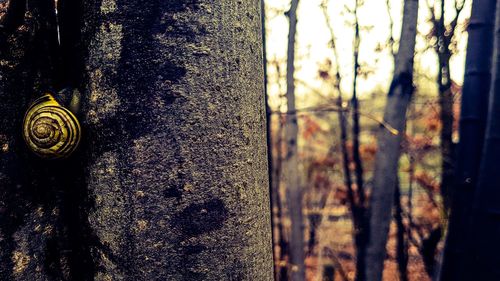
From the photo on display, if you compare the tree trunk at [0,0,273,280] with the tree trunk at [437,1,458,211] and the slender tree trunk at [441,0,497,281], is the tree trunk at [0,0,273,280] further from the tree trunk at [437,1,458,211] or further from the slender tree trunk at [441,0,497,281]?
the tree trunk at [437,1,458,211]

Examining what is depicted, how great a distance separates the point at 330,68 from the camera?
8398 mm

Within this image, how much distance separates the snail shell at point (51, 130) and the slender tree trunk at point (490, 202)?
A: 126cm

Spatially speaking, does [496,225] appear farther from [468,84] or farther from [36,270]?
A: [36,270]

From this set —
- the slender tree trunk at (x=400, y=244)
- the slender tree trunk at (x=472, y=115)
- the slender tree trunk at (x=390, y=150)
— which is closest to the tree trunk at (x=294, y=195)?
the slender tree trunk at (x=400, y=244)

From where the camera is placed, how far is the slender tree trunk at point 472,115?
5.52 feet

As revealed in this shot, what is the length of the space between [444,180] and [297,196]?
3.06 metres

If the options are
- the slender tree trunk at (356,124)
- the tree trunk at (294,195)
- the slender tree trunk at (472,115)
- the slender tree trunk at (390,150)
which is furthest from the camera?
the slender tree trunk at (356,124)

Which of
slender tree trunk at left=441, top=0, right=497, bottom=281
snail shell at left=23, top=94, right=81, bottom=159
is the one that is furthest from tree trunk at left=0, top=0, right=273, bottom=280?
slender tree trunk at left=441, top=0, right=497, bottom=281

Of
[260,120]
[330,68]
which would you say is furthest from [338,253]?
[260,120]

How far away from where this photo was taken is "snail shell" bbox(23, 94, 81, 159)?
24.9 inches

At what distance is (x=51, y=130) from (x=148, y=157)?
18cm

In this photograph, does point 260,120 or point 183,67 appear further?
point 260,120

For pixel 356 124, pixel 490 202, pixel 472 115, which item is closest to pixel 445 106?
pixel 356 124

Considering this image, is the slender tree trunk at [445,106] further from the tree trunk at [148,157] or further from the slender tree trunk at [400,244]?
the tree trunk at [148,157]
